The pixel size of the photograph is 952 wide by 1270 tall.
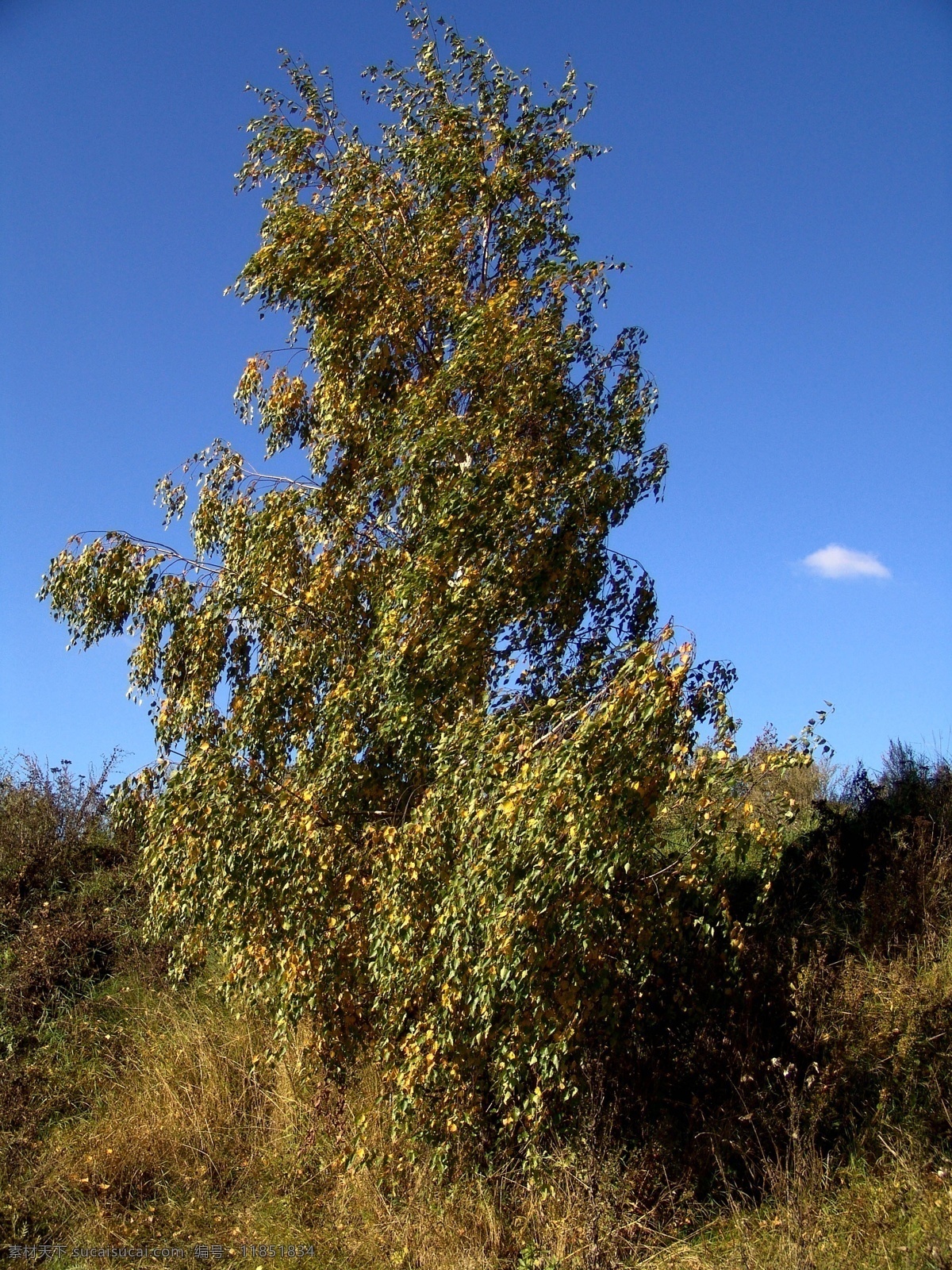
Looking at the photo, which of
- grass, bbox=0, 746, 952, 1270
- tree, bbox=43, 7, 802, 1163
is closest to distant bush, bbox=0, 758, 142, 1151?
grass, bbox=0, 746, 952, 1270

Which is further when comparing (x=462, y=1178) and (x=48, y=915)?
(x=48, y=915)

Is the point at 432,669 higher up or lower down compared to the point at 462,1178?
higher up

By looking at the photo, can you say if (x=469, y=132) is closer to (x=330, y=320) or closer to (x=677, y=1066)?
(x=330, y=320)

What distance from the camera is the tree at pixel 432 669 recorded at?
605 cm

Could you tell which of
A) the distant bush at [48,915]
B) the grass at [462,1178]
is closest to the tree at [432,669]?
the grass at [462,1178]

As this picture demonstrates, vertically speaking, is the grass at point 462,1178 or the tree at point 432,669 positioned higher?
the tree at point 432,669

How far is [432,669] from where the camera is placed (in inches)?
291

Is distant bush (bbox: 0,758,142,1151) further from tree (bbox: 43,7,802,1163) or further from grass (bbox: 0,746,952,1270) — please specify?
tree (bbox: 43,7,802,1163)

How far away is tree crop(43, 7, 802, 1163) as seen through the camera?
6047 mm

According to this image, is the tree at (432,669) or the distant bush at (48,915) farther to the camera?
the distant bush at (48,915)

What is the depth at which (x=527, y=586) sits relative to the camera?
25.5 ft

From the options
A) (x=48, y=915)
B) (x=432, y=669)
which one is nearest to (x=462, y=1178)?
(x=432, y=669)

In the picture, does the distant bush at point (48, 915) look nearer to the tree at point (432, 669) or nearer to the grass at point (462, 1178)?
the grass at point (462, 1178)

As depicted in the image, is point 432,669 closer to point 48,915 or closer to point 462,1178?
point 462,1178
